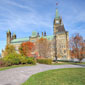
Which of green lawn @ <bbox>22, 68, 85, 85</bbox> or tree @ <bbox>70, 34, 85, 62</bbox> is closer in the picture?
green lawn @ <bbox>22, 68, 85, 85</bbox>

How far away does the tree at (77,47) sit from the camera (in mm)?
25344

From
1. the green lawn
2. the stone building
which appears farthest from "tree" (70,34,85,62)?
the green lawn

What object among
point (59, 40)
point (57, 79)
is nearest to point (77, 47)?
point (59, 40)

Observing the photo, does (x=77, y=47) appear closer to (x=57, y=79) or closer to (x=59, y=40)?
(x=59, y=40)

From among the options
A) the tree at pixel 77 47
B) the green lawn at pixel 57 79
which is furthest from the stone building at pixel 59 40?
the green lawn at pixel 57 79

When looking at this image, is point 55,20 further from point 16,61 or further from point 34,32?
point 16,61

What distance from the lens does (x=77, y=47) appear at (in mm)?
26156

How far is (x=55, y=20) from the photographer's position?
70.6m

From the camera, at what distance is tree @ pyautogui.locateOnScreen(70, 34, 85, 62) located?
83.1 feet

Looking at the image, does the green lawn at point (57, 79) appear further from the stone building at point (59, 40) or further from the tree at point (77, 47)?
the stone building at point (59, 40)

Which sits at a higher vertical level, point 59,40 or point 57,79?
point 59,40

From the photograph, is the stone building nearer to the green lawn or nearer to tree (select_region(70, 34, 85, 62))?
tree (select_region(70, 34, 85, 62))

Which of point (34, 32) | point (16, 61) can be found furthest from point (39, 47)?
point (34, 32)

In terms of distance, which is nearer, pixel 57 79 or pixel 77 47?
pixel 57 79
